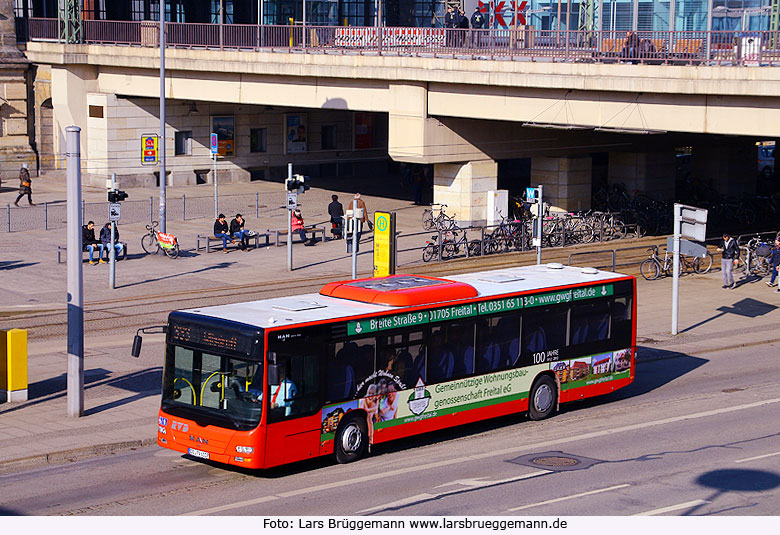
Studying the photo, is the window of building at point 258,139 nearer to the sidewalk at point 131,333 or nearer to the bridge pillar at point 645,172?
the sidewalk at point 131,333

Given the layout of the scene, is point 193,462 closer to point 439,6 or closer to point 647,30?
point 647,30

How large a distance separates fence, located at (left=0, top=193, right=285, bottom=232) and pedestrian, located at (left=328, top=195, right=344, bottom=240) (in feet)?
16.1

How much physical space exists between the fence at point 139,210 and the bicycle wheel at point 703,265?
16582 millimetres

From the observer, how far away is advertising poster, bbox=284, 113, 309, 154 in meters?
57.6

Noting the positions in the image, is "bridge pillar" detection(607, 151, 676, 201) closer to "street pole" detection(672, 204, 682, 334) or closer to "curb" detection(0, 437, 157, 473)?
"street pole" detection(672, 204, 682, 334)

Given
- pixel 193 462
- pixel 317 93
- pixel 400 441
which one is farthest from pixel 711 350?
pixel 317 93

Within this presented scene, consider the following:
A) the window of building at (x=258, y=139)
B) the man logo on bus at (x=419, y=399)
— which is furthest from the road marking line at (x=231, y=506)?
the window of building at (x=258, y=139)

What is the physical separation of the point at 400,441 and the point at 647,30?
75.0 feet

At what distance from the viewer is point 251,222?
44.4 m

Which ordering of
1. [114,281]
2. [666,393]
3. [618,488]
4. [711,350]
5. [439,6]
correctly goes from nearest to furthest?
[618,488] → [666,393] → [711,350] → [114,281] → [439,6]

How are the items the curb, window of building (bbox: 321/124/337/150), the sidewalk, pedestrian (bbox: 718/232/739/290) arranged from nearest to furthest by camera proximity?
the curb → the sidewalk → pedestrian (bbox: 718/232/739/290) → window of building (bbox: 321/124/337/150)

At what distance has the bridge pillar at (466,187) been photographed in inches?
1710

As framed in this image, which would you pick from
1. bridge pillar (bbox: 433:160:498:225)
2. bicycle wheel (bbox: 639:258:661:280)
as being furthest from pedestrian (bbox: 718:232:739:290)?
bridge pillar (bbox: 433:160:498:225)

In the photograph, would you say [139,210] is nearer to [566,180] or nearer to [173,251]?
[173,251]
